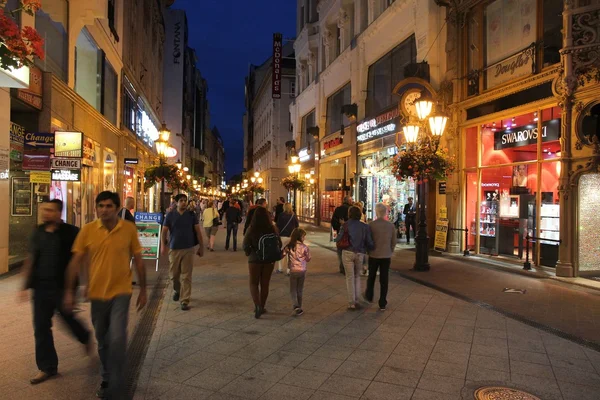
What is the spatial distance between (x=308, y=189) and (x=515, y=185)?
2121cm

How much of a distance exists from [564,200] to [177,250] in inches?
347

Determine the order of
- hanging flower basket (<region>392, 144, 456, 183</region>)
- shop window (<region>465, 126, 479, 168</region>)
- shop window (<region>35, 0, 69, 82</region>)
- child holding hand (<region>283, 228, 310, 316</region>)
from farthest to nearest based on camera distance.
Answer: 1. shop window (<region>465, 126, 479, 168</region>)
2. hanging flower basket (<region>392, 144, 456, 183</region>)
3. shop window (<region>35, 0, 69, 82</region>)
4. child holding hand (<region>283, 228, 310, 316</region>)

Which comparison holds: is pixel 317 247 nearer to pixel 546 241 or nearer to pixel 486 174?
pixel 486 174

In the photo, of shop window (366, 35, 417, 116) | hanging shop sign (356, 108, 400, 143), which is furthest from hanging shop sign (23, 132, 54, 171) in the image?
shop window (366, 35, 417, 116)

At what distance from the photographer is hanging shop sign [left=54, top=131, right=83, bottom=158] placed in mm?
10953

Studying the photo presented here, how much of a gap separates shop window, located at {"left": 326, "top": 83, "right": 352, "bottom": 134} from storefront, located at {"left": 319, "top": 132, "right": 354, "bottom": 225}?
787 millimetres

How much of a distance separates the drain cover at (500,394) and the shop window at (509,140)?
914 cm

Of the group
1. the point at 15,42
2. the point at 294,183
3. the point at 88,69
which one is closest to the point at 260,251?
the point at 15,42

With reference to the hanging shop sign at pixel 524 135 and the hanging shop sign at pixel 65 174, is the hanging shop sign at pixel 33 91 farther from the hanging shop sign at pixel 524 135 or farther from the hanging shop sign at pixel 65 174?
the hanging shop sign at pixel 524 135

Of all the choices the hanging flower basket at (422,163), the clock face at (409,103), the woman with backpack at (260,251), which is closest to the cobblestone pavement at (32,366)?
the woman with backpack at (260,251)

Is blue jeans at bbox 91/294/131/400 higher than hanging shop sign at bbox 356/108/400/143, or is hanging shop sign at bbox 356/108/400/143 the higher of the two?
hanging shop sign at bbox 356/108/400/143

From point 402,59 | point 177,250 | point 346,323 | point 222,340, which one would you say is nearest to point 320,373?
point 222,340

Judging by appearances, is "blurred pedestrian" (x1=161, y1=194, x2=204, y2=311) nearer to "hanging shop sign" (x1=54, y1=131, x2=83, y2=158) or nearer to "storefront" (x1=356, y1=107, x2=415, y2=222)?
"hanging shop sign" (x1=54, y1=131, x2=83, y2=158)

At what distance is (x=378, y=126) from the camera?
20.7 metres
